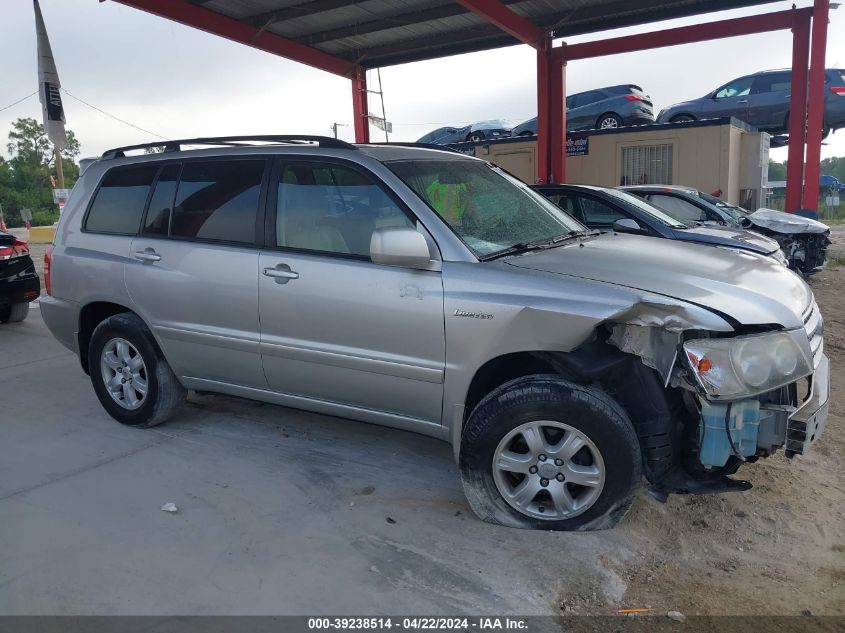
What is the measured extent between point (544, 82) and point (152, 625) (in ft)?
43.4

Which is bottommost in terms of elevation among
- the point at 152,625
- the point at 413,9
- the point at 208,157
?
the point at 152,625

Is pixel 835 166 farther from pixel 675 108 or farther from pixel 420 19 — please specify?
pixel 420 19

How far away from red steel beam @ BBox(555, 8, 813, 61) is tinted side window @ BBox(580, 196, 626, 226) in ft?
23.2

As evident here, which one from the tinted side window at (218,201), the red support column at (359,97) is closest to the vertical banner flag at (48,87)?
the red support column at (359,97)

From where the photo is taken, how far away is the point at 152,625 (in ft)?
8.70

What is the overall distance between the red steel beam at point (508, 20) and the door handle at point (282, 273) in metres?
8.36

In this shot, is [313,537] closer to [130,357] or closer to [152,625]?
[152,625]

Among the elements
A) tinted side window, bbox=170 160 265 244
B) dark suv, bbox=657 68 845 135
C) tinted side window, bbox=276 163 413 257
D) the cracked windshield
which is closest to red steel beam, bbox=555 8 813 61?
dark suv, bbox=657 68 845 135

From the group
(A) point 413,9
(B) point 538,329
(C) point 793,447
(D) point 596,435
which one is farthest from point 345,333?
(A) point 413,9

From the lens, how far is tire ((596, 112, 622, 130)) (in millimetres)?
18000

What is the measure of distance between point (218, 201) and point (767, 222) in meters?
9.23

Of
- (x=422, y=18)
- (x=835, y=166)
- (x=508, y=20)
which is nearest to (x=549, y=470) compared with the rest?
(x=508, y=20)

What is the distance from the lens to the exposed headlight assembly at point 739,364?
2838 mm

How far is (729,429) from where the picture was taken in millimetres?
2906
